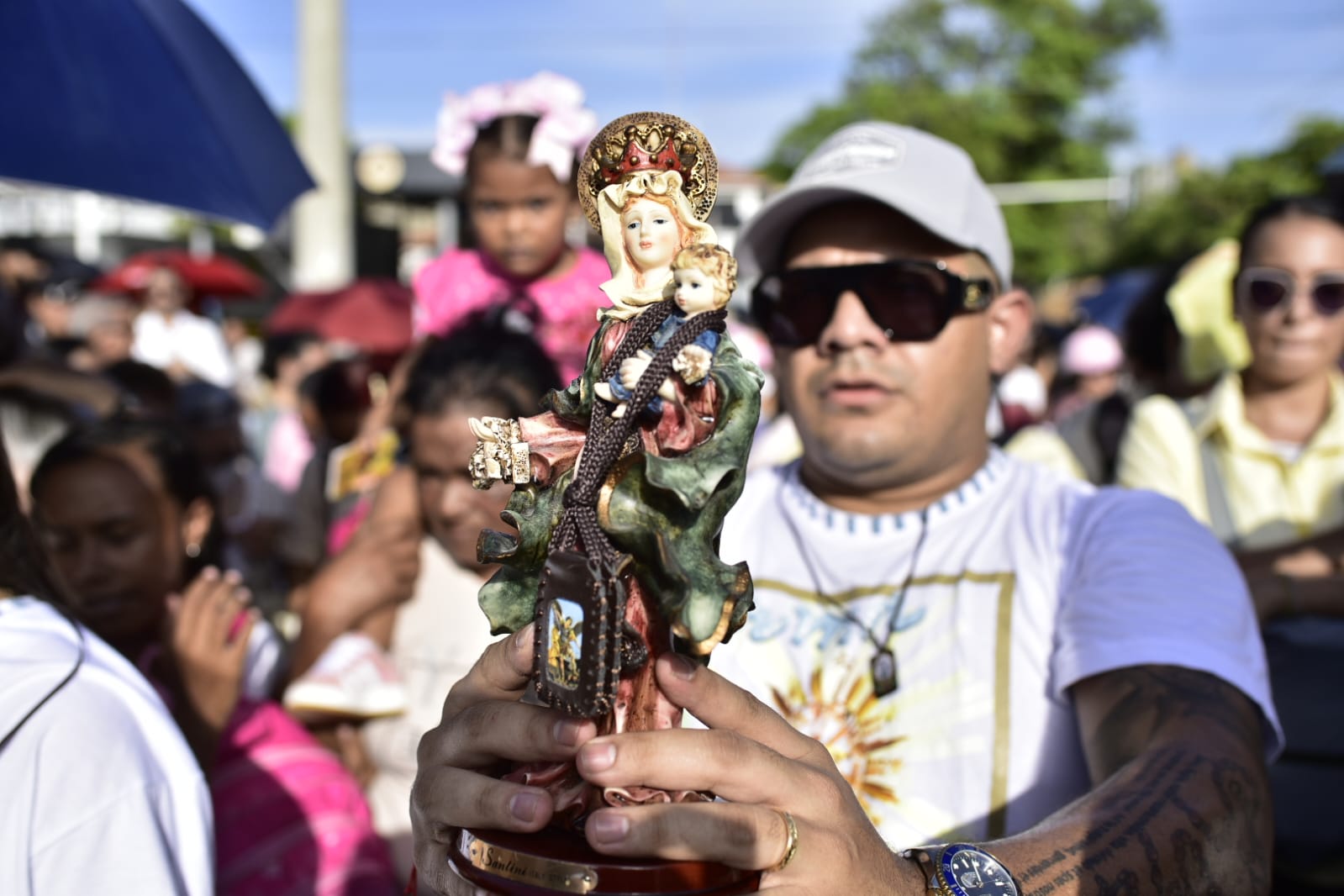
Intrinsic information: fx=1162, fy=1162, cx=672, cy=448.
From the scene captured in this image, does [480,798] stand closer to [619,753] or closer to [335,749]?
[619,753]

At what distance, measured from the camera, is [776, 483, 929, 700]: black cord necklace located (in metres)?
2.13

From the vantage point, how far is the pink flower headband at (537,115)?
3.48m

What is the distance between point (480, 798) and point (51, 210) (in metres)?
29.8

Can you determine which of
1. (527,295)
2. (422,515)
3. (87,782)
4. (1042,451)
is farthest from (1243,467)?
(87,782)

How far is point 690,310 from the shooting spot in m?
1.28

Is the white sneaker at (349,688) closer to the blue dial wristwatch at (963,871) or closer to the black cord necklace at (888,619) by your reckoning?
the black cord necklace at (888,619)

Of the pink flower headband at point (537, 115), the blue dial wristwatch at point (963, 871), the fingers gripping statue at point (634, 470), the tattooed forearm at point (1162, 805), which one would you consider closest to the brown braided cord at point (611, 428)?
the fingers gripping statue at point (634, 470)

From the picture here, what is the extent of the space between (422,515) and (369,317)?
4.60 metres

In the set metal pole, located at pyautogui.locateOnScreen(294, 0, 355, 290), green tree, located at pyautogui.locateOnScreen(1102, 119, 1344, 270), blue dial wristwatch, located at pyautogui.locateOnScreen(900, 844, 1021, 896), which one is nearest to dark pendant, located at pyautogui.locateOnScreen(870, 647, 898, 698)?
blue dial wristwatch, located at pyautogui.locateOnScreen(900, 844, 1021, 896)

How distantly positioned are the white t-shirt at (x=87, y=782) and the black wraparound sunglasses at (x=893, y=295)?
140 centimetres

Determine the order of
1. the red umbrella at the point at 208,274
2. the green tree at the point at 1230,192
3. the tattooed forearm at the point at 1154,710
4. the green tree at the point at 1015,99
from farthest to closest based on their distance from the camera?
the green tree at the point at 1015,99 → the green tree at the point at 1230,192 → the red umbrella at the point at 208,274 → the tattooed forearm at the point at 1154,710

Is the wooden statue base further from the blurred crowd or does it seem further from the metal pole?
the metal pole

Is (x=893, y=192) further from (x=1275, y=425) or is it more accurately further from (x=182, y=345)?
(x=182, y=345)

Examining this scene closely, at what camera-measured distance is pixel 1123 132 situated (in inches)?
1609
